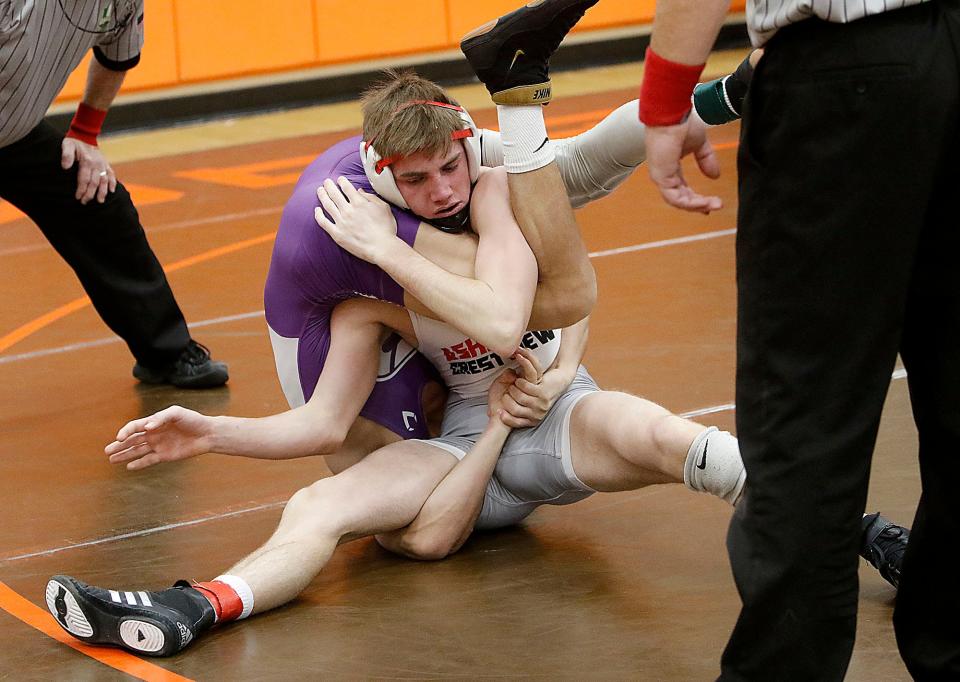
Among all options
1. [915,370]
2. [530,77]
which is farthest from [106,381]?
[915,370]

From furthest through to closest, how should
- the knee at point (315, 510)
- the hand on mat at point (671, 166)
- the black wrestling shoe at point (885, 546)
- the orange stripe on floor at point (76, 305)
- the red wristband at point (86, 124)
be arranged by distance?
the orange stripe on floor at point (76, 305)
the red wristband at point (86, 124)
the knee at point (315, 510)
the black wrestling shoe at point (885, 546)
the hand on mat at point (671, 166)

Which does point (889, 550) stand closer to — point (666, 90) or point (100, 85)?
point (666, 90)

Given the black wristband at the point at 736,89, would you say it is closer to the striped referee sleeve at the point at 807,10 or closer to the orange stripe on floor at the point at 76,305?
the striped referee sleeve at the point at 807,10

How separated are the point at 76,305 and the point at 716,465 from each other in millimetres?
3573

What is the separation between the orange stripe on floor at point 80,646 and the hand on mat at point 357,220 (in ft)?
3.08

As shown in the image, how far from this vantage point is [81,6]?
14.6ft

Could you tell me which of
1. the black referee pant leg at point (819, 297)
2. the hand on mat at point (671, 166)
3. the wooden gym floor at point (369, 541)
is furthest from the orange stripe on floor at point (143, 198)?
the black referee pant leg at point (819, 297)

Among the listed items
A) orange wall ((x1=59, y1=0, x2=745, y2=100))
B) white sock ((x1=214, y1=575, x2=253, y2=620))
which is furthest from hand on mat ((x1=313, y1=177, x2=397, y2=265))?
orange wall ((x1=59, y1=0, x2=745, y2=100))

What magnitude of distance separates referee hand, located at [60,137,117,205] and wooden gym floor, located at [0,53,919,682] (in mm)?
669

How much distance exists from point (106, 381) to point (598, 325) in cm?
167

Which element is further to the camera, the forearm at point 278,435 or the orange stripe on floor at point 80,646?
the forearm at point 278,435

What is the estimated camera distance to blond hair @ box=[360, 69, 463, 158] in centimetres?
318

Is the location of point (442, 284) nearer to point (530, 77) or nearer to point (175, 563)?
point (530, 77)

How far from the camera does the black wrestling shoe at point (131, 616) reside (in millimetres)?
2977
